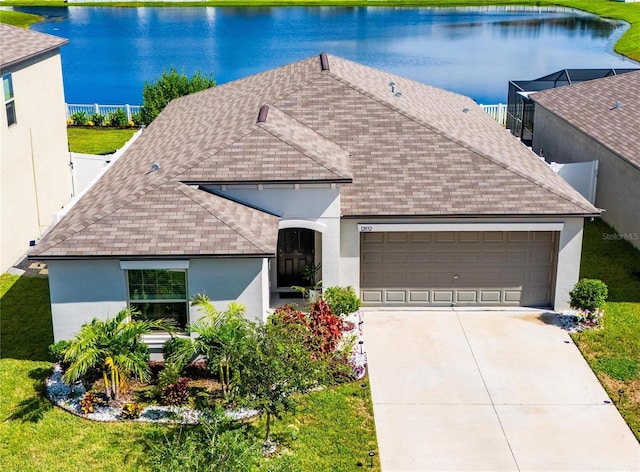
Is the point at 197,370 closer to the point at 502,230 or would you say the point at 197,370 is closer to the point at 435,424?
the point at 435,424

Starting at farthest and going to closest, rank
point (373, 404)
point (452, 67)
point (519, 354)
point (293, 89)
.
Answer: point (452, 67), point (293, 89), point (519, 354), point (373, 404)

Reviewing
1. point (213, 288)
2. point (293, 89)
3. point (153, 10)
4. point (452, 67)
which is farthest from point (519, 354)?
point (153, 10)

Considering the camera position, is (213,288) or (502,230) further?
(502,230)

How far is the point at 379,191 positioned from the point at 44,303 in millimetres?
8313

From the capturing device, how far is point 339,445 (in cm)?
1312

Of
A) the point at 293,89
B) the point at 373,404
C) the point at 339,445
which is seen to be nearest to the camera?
the point at 339,445

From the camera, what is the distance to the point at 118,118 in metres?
38.5

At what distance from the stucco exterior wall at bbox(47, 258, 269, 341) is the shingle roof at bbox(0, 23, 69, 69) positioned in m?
7.99

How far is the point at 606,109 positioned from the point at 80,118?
2514cm

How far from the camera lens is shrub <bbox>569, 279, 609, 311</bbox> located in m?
17.1

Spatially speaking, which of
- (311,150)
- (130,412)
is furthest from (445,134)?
(130,412)

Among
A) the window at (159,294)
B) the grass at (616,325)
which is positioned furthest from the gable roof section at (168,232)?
the grass at (616,325)

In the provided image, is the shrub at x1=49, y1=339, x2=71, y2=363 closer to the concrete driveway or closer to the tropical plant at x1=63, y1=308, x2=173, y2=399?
the tropical plant at x1=63, y1=308, x2=173, y2=399

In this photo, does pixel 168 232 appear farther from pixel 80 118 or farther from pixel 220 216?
pixel 80 118
